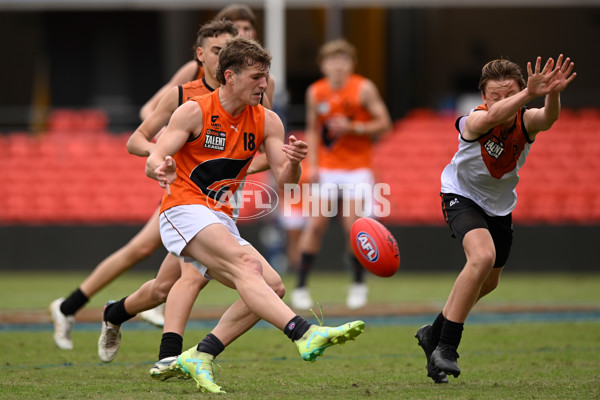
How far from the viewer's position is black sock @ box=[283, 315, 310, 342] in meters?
4.55

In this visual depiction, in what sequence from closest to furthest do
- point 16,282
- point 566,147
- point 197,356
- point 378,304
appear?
point 197,356, point 378,304, point 16,282, point 566,147

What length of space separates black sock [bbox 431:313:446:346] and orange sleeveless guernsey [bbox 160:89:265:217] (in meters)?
1.45

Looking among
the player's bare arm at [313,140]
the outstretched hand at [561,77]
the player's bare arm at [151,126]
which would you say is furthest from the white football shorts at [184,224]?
the player's bare arm at [313,140]

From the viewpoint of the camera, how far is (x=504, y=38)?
73.5 ft

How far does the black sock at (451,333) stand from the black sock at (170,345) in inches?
58.4

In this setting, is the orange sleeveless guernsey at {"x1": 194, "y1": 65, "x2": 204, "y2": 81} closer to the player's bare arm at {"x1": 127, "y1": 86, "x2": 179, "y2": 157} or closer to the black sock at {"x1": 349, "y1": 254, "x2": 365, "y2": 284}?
the player's bare arm at {"x1": 127, "y1": 86, "x2": 179, "y2": 157}

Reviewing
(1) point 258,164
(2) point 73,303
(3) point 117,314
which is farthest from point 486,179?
(2) point 73,303

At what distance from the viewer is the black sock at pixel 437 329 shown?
5469 mm

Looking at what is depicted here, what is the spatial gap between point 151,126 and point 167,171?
96 centimetres

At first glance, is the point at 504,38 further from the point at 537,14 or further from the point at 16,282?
the point at 16,282

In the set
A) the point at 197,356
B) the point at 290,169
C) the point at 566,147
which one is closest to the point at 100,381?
the point at 197,356

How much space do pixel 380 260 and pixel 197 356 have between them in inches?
49.2

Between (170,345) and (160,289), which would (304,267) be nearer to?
(160,289)

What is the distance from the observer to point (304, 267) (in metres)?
9.47
